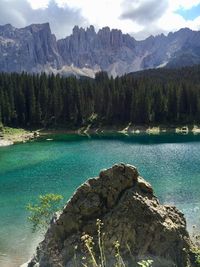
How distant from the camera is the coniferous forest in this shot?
14312 cm

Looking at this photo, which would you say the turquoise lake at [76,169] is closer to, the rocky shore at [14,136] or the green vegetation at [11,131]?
the rocky shore at [14,136]

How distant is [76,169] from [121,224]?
160 feet

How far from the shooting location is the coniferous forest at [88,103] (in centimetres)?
14312

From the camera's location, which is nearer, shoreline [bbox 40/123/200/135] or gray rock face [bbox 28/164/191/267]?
gray rock face [bbox 28/164/191/267]

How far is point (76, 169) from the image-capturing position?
71500 mm

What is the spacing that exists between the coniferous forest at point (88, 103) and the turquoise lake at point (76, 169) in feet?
67.3

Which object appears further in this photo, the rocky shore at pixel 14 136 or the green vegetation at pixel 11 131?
the green vegetation at pixel 11 131

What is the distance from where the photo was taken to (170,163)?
76000mm

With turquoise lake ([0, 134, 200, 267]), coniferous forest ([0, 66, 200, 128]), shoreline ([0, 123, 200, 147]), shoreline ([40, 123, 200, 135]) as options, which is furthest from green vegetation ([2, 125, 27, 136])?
turquoise lake ([0, 134, 200, 267])

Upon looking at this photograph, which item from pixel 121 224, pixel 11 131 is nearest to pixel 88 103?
pixel 11 131

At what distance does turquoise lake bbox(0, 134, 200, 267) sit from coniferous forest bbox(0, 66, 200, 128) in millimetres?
20520

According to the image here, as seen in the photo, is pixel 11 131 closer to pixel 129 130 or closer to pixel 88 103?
pixel 88 103

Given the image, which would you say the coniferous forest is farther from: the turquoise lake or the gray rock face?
the gray rock face

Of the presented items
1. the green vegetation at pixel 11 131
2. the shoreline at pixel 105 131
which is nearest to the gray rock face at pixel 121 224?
the shoreline at pixel 105 131
